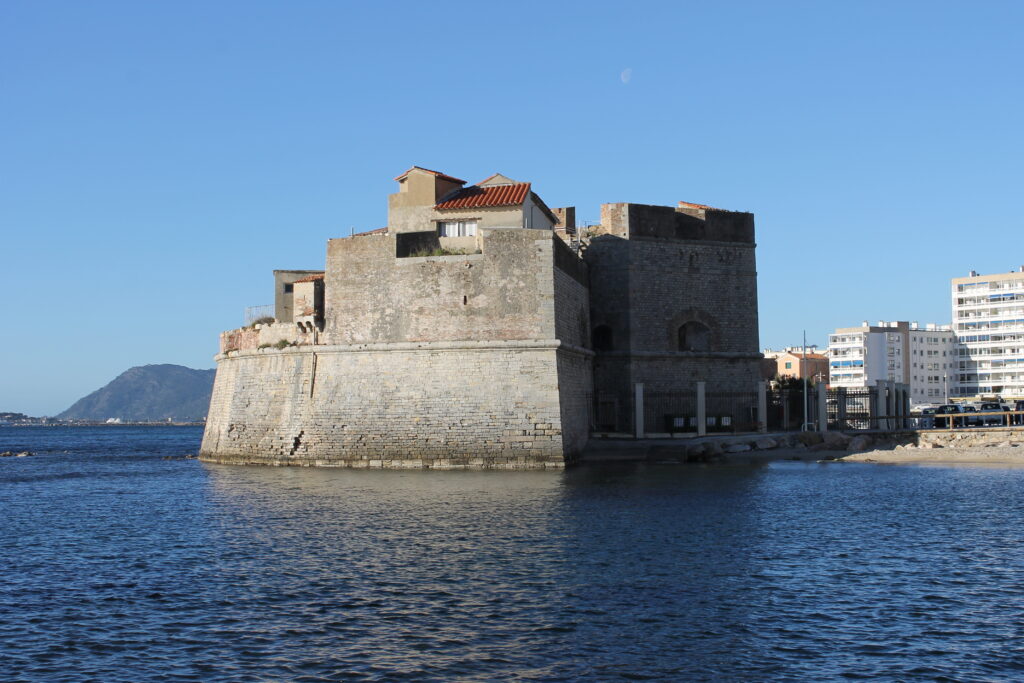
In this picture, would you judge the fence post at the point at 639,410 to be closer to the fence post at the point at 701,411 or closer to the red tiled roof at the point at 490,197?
the fence post at the point at 701,411

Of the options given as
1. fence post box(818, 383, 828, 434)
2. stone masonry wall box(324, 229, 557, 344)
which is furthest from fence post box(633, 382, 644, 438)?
fence post box(818, 383, 828, 434)

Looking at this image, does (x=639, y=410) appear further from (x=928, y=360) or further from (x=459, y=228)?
(x=928, y=360)

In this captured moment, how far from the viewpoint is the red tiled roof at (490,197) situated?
29359 millimetres

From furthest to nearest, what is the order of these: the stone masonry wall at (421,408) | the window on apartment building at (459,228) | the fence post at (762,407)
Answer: the fence post at (762,407) < the window on apartment building at (459,228) < the stone masonry wall at (421,408)

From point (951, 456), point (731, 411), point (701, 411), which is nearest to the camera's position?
point (951, 456)

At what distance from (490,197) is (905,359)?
258ft

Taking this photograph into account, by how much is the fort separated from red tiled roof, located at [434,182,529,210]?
8 cm

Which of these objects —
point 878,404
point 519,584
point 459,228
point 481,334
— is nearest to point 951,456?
point 878,404

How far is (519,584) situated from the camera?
12414 mm

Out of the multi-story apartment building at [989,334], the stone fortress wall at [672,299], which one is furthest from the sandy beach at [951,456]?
the multi-story apartment building at [989,334]

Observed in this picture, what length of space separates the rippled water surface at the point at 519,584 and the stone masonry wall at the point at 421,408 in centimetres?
338

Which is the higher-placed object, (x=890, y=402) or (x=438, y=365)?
(x=438, y=365)

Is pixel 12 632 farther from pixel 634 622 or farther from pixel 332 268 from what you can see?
pixel 332 268

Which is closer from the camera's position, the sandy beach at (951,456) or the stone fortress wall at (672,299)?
the sandy beach at (951,456)
